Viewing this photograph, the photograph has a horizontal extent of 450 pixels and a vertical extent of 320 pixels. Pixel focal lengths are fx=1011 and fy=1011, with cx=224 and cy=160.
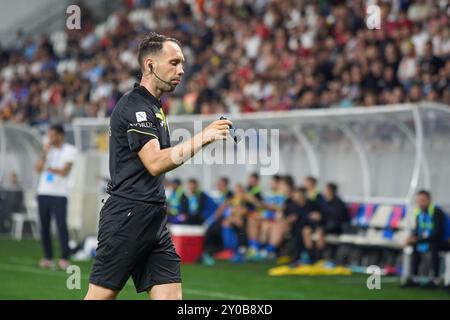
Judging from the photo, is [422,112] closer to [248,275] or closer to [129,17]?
[248,275]

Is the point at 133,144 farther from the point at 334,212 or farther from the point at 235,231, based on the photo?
the point at 235,231

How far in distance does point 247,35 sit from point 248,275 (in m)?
9.38

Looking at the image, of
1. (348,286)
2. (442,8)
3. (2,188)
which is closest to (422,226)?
(348,286)

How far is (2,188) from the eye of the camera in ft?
80.0

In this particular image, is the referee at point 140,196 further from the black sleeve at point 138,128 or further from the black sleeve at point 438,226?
the black sleeve at point 438,226

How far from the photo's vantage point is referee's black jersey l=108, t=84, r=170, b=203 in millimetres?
6188

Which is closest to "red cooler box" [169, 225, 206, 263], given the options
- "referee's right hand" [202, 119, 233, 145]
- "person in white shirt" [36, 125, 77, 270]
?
"person in white shirt" [36, 125, 77, 270]

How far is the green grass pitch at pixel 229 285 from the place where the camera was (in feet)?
39.1

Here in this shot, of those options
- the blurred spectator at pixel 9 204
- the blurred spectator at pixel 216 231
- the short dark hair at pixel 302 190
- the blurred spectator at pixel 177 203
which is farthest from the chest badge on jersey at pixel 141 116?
the blurred spectator at pixel 9 204

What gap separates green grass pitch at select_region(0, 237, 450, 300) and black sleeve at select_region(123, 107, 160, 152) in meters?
5.54

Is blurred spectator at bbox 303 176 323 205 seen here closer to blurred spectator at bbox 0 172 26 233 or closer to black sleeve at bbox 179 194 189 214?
black sleeve at bbox 179 194 189 214

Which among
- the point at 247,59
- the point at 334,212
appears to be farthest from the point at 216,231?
the point at 247,59

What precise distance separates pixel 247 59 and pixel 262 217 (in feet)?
16.7

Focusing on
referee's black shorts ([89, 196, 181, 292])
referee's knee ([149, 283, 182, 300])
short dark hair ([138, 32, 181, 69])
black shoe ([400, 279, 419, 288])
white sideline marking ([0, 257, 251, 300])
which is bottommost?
black shoe ([400, 279, 419, 288])
